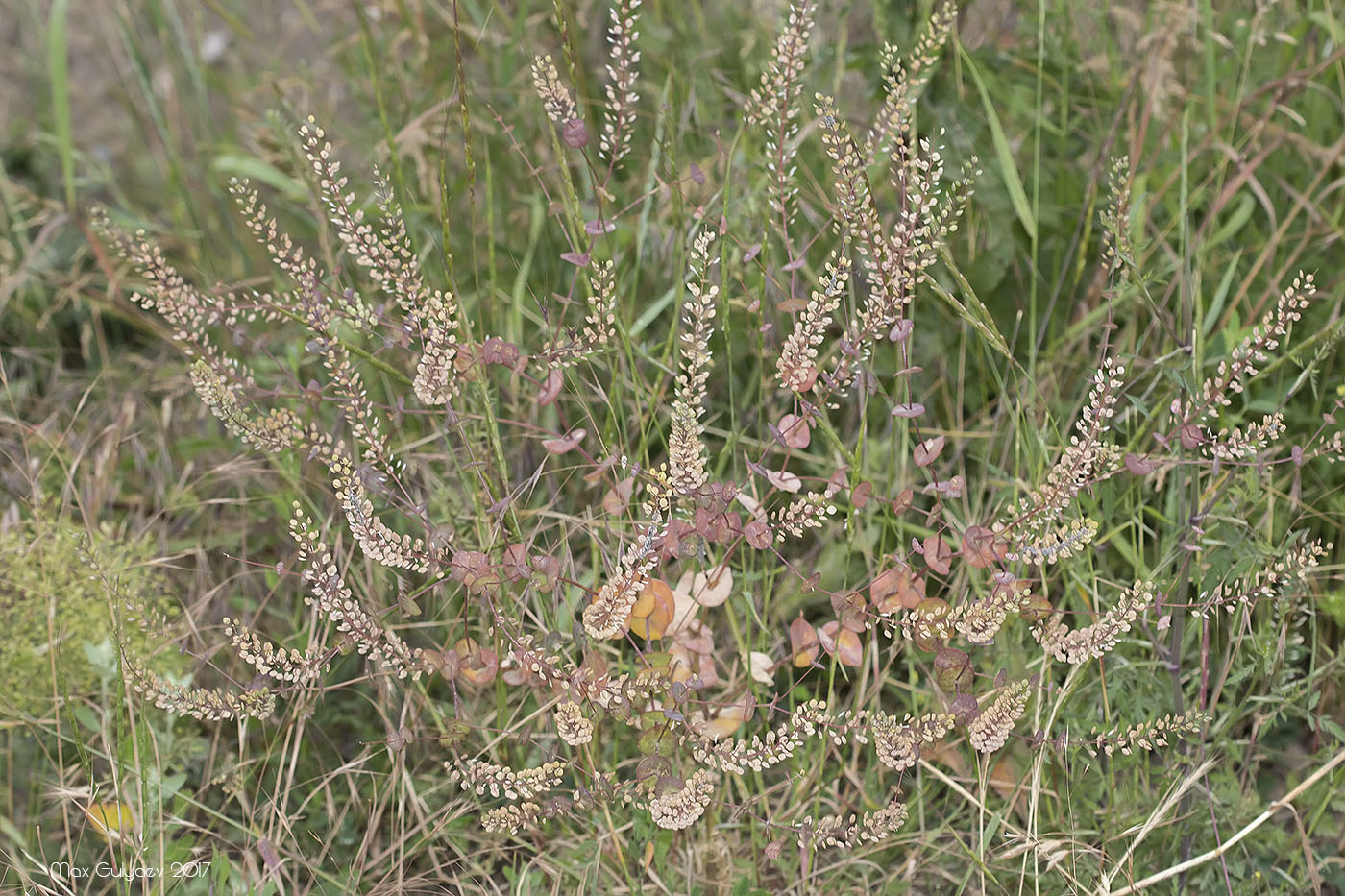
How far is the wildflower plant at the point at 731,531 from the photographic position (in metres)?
1.55

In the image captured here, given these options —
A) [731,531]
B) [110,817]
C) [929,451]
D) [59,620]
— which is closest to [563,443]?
[731,531]

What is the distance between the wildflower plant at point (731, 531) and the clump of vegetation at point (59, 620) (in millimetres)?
254

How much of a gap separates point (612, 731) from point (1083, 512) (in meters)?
0.85

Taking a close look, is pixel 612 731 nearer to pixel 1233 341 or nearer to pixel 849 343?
pixel 849 343

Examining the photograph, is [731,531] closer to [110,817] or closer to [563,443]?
[563,443]

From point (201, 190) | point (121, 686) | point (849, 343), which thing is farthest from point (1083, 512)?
point (201, 190)

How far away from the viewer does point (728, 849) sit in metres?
1.83

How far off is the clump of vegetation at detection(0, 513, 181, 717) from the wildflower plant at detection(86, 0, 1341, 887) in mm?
254

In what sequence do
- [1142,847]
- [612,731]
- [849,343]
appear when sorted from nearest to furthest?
[849,343] → [1142,847] → [612,731]

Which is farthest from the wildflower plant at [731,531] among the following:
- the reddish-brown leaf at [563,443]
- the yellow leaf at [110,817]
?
the yellow leaf at [110,817]

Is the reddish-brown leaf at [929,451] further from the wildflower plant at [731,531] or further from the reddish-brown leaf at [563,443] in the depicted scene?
the reddish-brown leaf at [563,443]

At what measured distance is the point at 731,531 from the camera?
1601mm

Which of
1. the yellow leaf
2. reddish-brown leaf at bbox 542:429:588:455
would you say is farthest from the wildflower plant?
the yellow leaf

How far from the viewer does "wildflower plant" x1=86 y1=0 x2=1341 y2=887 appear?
5.10 ft
